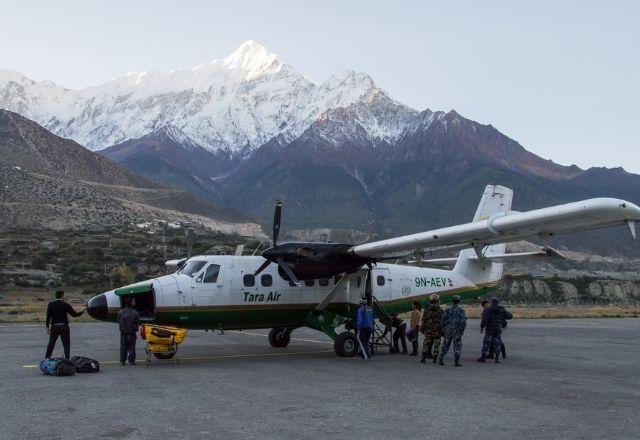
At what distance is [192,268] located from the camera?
20609 mm

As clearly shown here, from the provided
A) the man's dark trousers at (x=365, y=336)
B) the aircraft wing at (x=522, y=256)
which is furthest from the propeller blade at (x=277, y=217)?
the aircraft wing at (x=522, y=256)

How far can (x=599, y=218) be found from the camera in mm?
15492

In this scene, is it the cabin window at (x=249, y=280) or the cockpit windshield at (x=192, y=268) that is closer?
the cockpit windshield at (x=192, y=268)

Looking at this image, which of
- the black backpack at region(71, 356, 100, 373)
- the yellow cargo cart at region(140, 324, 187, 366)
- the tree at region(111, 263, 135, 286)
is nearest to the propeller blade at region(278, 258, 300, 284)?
the yellow cargo cart at region(140, 324, 187, 366)

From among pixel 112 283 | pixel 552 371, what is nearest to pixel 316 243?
pixel 552 371

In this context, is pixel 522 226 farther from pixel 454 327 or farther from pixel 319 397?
pixel 319 397

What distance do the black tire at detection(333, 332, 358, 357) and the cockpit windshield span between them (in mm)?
4674

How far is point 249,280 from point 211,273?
1211mm

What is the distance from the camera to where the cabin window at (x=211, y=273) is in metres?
20.5

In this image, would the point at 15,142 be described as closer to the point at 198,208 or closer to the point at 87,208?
the point at 87,208

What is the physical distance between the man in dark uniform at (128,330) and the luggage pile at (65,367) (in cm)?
151

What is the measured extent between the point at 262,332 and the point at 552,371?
15855 mm

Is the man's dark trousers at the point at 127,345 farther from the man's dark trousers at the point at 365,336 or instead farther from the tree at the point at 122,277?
the tree at the point at 122,277

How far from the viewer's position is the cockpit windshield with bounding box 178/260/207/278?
67.2 feet
